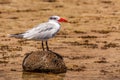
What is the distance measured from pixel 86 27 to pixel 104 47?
21.2ft

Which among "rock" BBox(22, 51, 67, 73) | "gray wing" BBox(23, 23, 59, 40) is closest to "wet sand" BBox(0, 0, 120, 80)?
"rock" BBox(22, 51, 67, 73)

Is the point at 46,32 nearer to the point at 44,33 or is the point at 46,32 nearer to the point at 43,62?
Result: the point at 44,33

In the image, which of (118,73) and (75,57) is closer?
(118,73)

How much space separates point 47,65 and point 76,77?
1.26m

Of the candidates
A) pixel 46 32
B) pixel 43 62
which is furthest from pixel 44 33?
pixel 43 62

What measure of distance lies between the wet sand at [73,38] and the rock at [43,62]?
233 millimetres

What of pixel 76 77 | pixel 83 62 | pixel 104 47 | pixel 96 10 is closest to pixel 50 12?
pixel 96 10

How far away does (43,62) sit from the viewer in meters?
20.7

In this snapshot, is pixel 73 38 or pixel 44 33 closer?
pixel 44 33

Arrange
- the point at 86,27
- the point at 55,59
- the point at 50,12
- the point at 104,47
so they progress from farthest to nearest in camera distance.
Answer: the point at 50,12
the point at 86,27
the point at 104,47
the point at 55,59

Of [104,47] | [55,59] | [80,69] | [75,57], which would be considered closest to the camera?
[55,59]

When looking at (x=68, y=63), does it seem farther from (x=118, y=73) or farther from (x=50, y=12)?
(x=50, y=12)

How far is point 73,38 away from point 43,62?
9.44 meters

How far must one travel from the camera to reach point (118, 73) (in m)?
22.0
